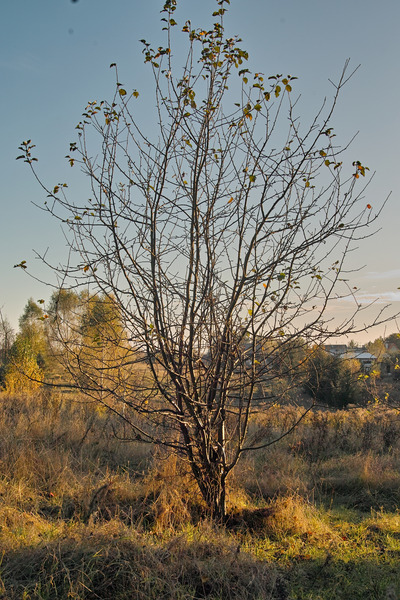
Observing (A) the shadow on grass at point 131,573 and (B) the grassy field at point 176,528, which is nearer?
(A) the shadow on grass at point 131,573

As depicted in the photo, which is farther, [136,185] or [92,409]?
[92,409]

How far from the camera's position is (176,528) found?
429 centimetres

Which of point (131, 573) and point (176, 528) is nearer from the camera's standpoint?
point (131, 573)

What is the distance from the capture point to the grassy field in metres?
3.01

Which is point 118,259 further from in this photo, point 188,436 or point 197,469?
point 197,469

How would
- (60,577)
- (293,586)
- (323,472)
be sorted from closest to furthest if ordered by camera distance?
1. (60,577)
2. (293,586)
3. (323,472)

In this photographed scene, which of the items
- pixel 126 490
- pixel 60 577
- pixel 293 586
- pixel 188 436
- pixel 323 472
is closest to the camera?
pixel 60 577

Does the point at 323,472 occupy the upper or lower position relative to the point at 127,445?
lower

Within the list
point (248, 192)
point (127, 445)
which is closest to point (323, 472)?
point (127, 445)

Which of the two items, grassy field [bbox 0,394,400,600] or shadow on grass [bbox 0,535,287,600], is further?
grassy field [bbox 0,394,400,600]

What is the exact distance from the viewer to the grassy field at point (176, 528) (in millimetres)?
3014

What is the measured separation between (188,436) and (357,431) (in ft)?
25.5

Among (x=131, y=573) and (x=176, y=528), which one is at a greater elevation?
(x=131, y=573)

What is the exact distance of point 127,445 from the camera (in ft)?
24.7
